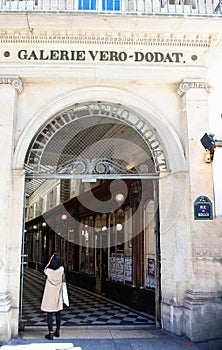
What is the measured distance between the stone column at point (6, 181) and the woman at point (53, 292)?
65 centimetres

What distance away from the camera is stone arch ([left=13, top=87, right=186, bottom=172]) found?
23.3ft

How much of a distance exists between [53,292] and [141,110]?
154 inches

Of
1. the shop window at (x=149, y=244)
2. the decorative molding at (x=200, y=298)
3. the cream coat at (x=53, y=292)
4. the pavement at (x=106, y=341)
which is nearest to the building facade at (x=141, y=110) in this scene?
the decorative molding at (x=200, y=298)

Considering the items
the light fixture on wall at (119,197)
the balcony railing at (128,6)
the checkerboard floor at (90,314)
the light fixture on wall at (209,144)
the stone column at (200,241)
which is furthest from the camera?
the light fixture on wall at (119,197)

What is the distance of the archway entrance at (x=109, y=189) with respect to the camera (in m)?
7.45

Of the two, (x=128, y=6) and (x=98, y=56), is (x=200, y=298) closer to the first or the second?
(x=98, y=56)

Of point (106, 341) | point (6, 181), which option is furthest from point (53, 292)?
point (6, 181)

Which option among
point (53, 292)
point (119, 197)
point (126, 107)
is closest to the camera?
point (53, 292)

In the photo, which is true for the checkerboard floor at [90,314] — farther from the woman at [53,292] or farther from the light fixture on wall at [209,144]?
the light fixture on wall at [209,144]

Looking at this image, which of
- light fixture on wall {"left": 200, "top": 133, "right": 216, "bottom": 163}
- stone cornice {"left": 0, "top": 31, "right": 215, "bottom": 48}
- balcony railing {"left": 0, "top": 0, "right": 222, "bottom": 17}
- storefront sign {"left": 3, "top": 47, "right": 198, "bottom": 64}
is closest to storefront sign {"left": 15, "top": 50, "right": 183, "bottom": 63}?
storefront sign {"left": 3, "top": 47, "right": 198, "bottom": 64}

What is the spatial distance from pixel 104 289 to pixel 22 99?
7.24 m

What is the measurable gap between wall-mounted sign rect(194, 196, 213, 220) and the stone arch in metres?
0.73

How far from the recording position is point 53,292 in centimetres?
647

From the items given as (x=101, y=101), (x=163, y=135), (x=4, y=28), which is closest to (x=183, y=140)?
(x=163, y=135)
